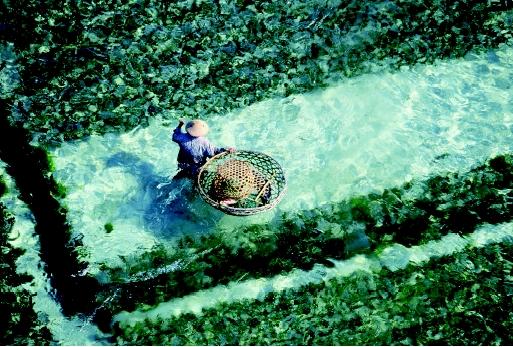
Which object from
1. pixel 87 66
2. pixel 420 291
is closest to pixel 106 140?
pixel 87 66

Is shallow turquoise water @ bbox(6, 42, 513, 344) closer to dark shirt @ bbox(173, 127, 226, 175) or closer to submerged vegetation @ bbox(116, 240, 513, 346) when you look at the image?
submerged vegetation @ bbox(116, 240, 513, 346)

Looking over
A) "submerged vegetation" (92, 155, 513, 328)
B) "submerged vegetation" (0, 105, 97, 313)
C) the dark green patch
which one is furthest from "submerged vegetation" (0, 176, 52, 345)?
the dark green patch

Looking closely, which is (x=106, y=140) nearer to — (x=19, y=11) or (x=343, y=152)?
(x=19, y=11)

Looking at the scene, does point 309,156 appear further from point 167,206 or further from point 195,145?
point 167,206

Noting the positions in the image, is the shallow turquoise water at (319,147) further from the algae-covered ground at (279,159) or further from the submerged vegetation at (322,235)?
the submerged vegetation at (322,235)

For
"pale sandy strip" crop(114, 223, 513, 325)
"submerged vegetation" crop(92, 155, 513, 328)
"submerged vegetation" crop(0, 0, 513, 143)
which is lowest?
"pale sandy strip" crop(114, 223, 513, 325)

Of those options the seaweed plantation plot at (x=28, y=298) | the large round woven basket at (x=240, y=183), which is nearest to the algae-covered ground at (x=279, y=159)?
the seaweed plantation plot at (x=28, y=298)

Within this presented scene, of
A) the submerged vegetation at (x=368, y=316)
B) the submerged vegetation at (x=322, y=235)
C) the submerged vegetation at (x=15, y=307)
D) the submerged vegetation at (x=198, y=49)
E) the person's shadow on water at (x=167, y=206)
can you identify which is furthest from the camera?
the submerged vegetation at (x=198, y=49)
